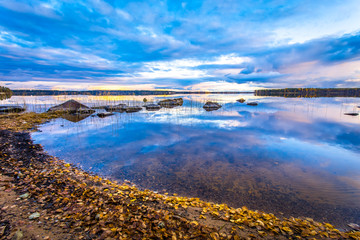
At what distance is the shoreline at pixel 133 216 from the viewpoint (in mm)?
4434

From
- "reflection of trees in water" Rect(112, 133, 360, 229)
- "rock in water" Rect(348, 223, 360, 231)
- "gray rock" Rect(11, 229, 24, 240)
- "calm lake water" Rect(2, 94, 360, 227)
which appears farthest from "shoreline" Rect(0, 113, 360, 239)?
"calm lake water" Rect(2, 94, 360, 227)

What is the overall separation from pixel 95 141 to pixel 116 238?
43.3 feet

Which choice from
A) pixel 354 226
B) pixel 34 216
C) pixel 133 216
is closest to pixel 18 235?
pixel 34 216

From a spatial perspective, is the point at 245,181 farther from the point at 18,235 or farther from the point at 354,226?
the point at 18,235

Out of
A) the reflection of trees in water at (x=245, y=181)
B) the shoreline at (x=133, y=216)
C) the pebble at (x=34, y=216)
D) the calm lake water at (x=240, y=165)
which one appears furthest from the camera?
the calm lake water at (x=240, y=165)

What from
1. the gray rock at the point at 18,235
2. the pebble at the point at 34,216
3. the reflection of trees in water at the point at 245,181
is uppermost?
the gray rock at the point at 18,235

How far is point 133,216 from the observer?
5.02 meters

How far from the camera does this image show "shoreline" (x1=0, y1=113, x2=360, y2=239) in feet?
14.5

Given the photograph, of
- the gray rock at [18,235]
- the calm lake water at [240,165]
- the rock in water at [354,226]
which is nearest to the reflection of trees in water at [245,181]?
the calm lake water at [240,165]

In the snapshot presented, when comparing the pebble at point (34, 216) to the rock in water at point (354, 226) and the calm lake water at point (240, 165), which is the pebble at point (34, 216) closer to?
the calm lake water at point (240, 165)

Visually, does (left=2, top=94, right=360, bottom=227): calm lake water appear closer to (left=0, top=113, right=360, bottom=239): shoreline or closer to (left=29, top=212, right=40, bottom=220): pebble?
(left=0, top=113, right=360, bottom=239): shoreline

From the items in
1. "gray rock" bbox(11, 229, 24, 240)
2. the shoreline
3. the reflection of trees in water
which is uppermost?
"gray rock" bbox(11, 229, 24, 240)

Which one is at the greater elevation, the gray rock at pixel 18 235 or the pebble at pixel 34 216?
the gray rock at pixel 18 235

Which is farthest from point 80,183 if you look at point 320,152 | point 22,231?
point 320,152
